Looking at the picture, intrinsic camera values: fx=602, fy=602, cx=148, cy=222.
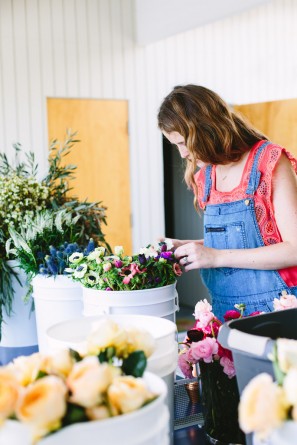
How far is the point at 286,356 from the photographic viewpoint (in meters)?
0.78

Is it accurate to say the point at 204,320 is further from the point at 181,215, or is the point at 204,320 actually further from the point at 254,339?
the point at 181,215

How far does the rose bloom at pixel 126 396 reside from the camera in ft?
2.36

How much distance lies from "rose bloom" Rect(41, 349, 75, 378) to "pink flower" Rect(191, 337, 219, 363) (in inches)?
19.1

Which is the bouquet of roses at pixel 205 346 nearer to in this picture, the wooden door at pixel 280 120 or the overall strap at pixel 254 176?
the overall strap at pixel 254 176

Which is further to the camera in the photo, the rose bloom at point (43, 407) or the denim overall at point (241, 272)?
the denim overall at point (241, 272)

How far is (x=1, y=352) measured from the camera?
204cm

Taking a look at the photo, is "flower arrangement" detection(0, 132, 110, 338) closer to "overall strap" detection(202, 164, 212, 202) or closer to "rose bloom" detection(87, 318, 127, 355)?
"overall strap" detection(202, 164, 212, 202)

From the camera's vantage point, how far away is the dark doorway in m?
6.37

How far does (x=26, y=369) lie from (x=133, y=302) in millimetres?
694

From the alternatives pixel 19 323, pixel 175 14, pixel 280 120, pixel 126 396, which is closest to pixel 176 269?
pixel 19 323

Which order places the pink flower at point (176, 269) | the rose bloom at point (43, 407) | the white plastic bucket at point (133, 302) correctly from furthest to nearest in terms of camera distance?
the pink flower at point (176, 269)
the white plastic bucket at point (133, 302)
the rose bloom at point (43, 407)

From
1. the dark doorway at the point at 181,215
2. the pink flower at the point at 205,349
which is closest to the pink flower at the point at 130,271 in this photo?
the pink flower at the point at 205,349

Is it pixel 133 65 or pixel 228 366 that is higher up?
Answer: pixel 133 65

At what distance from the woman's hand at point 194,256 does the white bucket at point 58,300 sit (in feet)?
1.03
